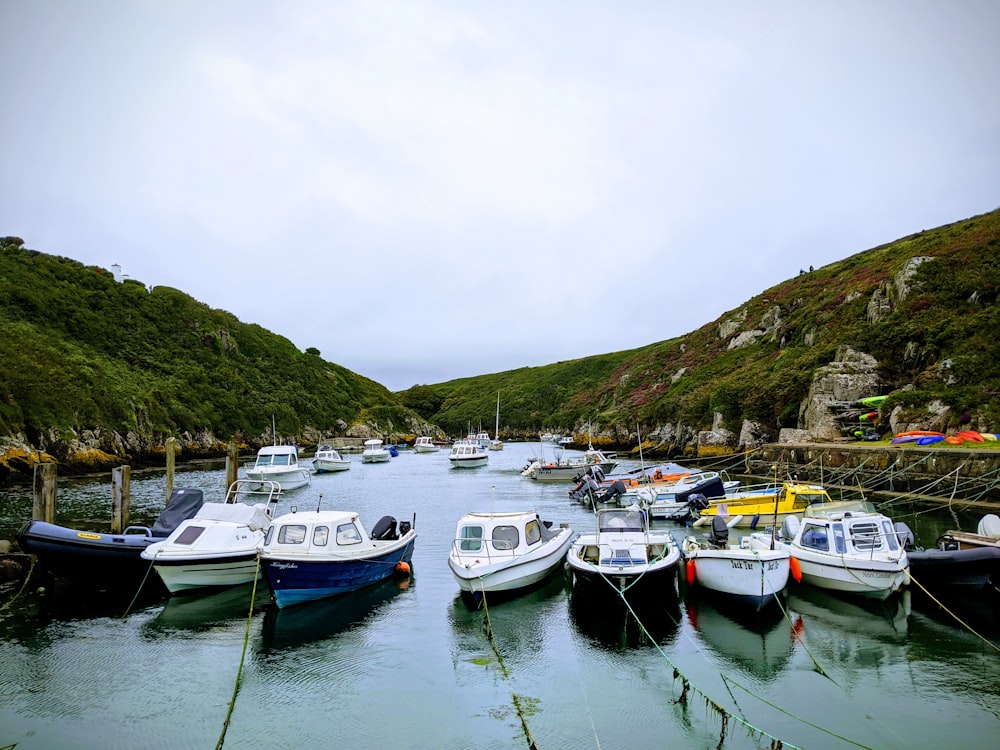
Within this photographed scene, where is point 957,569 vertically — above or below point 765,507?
below

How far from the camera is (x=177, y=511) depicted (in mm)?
21047

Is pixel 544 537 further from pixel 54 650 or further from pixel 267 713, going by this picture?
pixel 54 650

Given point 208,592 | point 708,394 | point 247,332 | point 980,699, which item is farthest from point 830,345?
point 247,332

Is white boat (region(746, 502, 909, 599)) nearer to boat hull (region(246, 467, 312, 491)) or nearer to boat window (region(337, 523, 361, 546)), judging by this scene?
boat window (region(337, 523, 361, 546))

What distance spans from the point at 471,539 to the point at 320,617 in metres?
4.86

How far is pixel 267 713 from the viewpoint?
37.8 feet

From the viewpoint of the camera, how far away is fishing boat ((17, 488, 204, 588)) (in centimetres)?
1758

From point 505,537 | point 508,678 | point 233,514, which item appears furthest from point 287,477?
point 508,678

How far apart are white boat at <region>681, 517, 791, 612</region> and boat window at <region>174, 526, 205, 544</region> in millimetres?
15189

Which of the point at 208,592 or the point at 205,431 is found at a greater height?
the point at 205,431

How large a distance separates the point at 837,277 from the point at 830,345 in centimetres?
3628

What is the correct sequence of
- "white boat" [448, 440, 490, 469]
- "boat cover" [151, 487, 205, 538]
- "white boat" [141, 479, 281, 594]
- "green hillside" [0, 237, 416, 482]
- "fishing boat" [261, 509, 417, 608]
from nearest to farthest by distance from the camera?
"fishing boat" [261, 509, 417, 608]
"white boat" [141, 479, 281, 594]
"boat cover" [151, 487, 205, 538]
"green hillside" [0, 237, 416, 482]
"white boat" [448, 440, 490, 469]

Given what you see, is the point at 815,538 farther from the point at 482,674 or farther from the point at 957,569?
the point at 482,674

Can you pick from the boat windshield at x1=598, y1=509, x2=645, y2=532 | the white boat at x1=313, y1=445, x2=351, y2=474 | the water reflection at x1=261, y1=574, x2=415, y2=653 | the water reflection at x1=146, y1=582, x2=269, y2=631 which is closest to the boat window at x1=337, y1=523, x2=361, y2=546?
the water reflection at x1=261, y1=574, x2=415, y2=653
